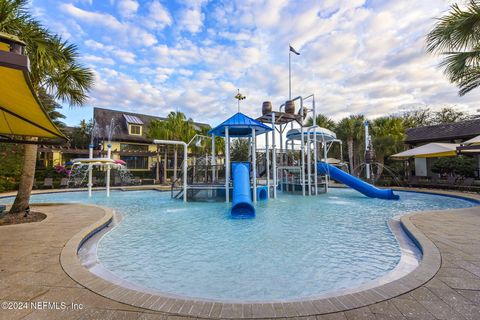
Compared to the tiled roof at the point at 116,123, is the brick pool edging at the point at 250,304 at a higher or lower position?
lower

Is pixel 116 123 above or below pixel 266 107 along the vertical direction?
above

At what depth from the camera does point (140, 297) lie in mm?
2639

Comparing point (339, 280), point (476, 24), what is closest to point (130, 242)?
point (339, 280)

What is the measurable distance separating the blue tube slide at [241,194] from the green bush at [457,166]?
1675cm

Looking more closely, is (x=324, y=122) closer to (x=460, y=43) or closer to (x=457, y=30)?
(x=460, y=43)

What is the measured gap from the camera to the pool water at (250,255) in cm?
334

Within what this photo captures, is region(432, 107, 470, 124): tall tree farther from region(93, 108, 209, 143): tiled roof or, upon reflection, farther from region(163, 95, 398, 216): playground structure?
region(93, 108, 209, 143): tiled roof

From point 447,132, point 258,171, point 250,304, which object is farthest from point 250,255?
point 447,132

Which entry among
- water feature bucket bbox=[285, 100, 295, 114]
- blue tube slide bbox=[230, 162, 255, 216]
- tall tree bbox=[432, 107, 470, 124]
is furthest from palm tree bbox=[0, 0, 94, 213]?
tall tree bbox=[432, 107, 470, 124]

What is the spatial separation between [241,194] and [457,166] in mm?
18155

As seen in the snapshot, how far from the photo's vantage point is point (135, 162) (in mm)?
29000

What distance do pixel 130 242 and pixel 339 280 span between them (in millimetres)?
4356

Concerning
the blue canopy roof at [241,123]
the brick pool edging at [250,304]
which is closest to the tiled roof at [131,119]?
the blue canopy roof at [241,123]

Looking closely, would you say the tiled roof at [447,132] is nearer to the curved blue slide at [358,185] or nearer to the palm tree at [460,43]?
the curved blue slide at [358,185]
